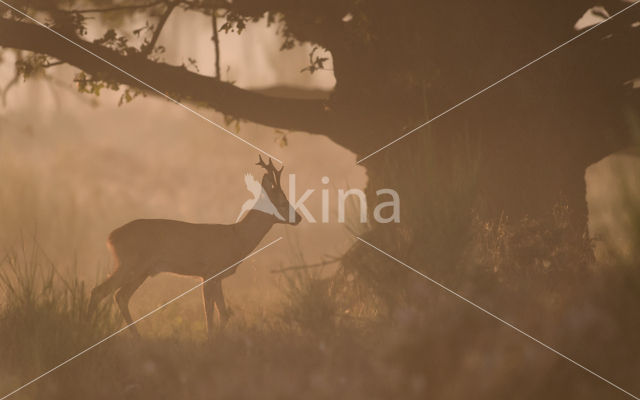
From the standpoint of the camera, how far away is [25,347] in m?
5.68

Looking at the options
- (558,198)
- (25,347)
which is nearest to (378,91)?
(558,198)

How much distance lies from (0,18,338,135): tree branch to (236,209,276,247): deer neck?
A: 1.59 m

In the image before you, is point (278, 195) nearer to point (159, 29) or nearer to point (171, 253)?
point (171, 253)

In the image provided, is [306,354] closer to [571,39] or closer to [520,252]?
[520,252]

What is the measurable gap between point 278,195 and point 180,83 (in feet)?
7.41

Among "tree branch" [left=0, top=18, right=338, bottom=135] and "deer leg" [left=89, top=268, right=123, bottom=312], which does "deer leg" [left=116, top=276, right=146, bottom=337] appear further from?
"tree branch" [left=0, top=18, right=338, bottom=135]

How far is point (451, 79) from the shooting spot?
9.67 m

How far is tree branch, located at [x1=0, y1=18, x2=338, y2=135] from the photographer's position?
9.42 meters

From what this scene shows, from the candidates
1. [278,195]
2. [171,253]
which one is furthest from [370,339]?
[278,195]

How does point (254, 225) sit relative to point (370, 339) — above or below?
above

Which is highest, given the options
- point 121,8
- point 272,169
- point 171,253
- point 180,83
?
point 121,8

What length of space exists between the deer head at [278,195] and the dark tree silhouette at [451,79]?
121cm

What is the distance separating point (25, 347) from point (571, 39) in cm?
853

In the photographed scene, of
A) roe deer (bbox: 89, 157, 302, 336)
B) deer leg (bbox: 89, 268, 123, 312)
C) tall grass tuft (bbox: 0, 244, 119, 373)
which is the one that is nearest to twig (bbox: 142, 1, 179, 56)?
roe deer (bbox: 89, 157, 302, 336)
